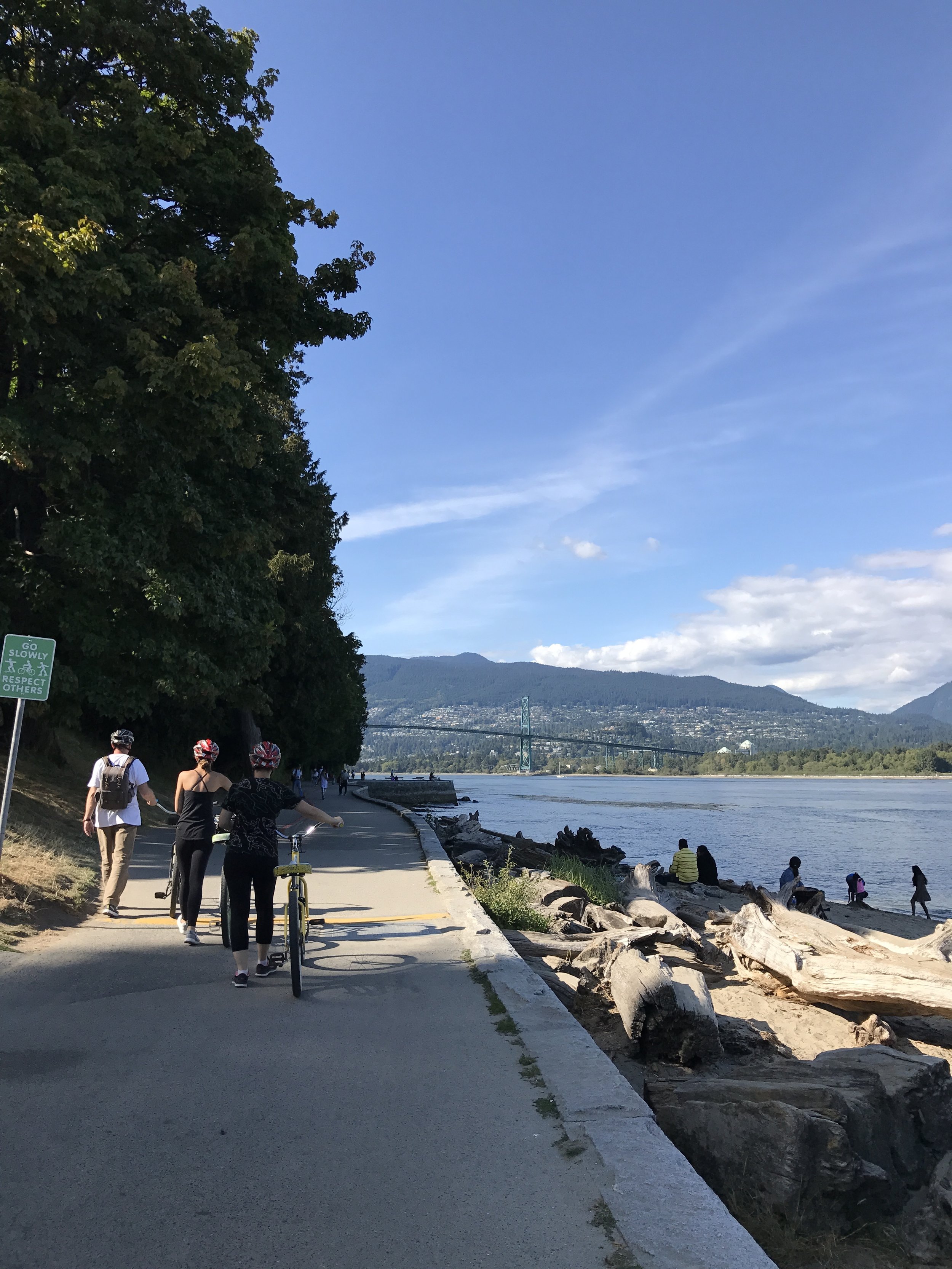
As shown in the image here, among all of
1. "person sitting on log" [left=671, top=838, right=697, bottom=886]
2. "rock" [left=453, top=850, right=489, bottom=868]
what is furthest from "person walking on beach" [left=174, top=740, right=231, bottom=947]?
"person sitting on log" [left=671, top=838, right=697, bottom=886]

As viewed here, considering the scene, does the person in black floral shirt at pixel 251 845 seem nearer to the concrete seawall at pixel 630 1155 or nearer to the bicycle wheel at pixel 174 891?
the concrete seawall at pixel 630 1155

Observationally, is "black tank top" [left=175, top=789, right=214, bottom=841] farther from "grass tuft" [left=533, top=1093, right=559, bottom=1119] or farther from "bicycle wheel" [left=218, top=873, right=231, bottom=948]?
"grass tuft" [left=533, top=1093, right=559, bottom=1119]

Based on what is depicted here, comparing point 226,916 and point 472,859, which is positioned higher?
point 226,916

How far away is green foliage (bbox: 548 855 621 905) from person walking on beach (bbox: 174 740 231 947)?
6378 mm

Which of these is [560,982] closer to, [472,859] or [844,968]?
[844,968]

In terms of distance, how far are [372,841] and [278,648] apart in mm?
16971

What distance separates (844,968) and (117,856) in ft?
24.8

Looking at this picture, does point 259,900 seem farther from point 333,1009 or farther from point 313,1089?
point 313,1089

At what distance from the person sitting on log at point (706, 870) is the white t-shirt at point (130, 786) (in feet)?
51.7

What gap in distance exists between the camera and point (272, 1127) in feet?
13.3

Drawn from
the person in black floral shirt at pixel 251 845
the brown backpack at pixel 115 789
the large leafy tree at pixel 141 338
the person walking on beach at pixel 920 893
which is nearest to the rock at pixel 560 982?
the person in black floral shirt at pixel 251 845

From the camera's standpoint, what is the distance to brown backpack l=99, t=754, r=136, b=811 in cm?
998

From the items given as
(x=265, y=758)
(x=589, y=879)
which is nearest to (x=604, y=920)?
(x=589, y=879)

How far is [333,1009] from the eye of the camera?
6.11 metres
